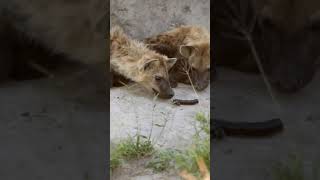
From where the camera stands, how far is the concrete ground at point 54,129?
901 millimetres

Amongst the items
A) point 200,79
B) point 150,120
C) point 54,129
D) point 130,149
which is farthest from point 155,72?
point 54,129

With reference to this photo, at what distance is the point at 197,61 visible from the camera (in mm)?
2682

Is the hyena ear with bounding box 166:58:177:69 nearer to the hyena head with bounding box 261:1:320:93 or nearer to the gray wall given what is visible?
the gray wall

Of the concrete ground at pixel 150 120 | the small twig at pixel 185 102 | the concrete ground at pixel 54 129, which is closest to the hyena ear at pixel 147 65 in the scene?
the concrete ground at pixel 150 120

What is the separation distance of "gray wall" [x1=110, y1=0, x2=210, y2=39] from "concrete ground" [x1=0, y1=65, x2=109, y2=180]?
2.13 m

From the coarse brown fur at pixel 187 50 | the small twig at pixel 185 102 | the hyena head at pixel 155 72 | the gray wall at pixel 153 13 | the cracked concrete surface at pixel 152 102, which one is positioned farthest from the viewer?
the gray wall at pixel 153 13

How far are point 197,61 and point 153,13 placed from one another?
507 mm

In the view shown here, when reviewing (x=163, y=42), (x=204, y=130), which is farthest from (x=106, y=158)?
Result: (x=163, y=42)

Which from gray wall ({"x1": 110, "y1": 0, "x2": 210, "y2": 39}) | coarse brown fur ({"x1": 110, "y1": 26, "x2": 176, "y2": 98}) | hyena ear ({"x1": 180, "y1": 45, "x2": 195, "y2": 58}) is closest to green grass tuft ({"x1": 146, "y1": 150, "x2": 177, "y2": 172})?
coarse brown fur ({"x1": 110, "y1": 26, "x2": 176, "y2": 98})

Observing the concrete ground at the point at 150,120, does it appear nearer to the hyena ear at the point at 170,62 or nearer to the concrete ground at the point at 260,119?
the hyena ear at the point at 170,62

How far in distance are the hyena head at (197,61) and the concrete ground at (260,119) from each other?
64.7 inches

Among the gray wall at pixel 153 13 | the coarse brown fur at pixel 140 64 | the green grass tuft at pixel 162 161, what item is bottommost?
the green grass tuft at pixel 162 161

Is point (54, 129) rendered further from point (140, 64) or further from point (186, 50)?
point (186, 50)

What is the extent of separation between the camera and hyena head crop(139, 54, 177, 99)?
2.52 metres
